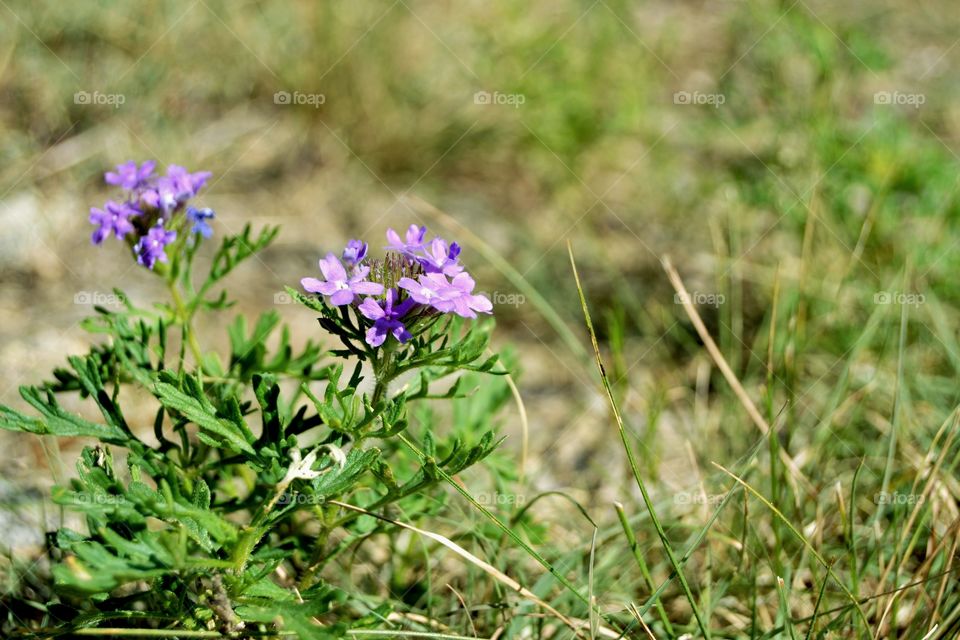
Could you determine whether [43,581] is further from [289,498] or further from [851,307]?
[851,307]

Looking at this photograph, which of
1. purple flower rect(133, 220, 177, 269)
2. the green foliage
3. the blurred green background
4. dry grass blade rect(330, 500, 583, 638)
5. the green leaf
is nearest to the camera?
the green foliage

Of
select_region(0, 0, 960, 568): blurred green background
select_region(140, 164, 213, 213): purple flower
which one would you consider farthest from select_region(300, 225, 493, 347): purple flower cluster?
select_region(0, 0, 960, 568): blurred green background

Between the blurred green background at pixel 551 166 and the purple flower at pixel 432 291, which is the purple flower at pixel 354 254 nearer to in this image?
the purple flower at pixel 432 291

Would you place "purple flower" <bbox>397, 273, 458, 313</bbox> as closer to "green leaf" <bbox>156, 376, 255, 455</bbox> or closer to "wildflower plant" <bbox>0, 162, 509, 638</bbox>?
"wildflower plant" <bbox>0, 162, 509, 638</bbox>

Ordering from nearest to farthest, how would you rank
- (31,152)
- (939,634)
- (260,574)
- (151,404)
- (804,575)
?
(260,574)
(939,634)
(804,575)
(151,404)
(31,152)

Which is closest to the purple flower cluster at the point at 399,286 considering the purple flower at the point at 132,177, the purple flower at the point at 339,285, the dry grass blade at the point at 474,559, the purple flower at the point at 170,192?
the purple flower at the point at 339,285

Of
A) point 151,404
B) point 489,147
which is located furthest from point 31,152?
point 489,147
